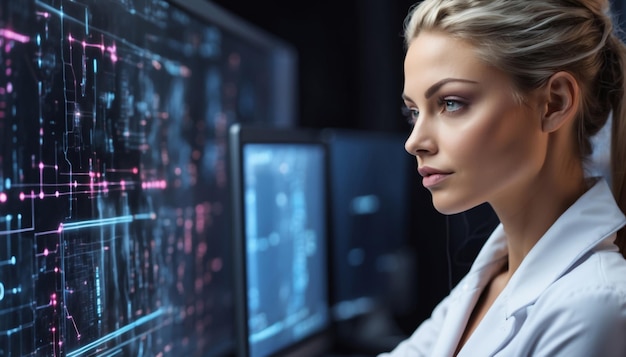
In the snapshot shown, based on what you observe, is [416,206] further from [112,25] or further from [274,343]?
[112,25]

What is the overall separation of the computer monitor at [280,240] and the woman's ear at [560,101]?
0.51m

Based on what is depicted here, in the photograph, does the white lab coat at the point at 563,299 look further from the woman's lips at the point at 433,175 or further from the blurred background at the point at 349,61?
the blurred background at the point at 349,61

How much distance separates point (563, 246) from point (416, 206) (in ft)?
4.06

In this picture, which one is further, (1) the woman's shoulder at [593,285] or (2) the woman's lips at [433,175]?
(2) the woman's lips at [433,175]

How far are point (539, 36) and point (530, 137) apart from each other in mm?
136

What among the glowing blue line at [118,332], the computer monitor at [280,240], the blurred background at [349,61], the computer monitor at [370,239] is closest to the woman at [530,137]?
the computer monitor at [280,240]

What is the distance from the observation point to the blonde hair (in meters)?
0.84

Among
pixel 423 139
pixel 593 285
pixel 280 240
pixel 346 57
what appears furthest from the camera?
pixel 346 57

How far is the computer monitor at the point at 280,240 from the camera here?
1106 mm

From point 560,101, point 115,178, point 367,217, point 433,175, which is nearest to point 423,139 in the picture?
point 433,175

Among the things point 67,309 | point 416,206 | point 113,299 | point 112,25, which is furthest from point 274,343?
point 416,206

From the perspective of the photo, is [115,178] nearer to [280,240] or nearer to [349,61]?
[280,240]

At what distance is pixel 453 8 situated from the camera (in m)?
0.89

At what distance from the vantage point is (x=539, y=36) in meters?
0.84
